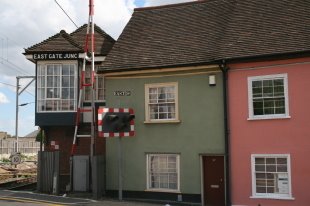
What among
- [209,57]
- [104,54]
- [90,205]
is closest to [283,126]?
[209,57]

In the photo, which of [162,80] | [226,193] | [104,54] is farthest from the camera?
[104,54]

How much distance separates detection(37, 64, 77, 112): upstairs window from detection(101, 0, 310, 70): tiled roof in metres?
2.66

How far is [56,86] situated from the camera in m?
19.8

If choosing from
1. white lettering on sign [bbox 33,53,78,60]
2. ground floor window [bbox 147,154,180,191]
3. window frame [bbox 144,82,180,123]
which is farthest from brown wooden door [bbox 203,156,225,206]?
white lettering on sign [bbox 33,53,78,60]

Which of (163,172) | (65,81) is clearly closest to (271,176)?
(163,172)

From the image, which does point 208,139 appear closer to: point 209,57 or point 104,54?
point 209,57

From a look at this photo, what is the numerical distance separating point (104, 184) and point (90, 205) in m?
2.57

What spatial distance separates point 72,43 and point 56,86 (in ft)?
7.04

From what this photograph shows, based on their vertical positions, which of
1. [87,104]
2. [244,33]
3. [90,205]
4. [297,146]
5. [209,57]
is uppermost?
[244,33]

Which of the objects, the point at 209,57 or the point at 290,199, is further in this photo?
the point at 209,57

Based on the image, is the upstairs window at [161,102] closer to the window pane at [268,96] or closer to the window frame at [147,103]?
the window frame at [147,103]

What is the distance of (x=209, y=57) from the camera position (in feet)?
52.3

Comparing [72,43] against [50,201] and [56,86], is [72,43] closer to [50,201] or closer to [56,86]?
[56,86]

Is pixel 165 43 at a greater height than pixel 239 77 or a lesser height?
greater
